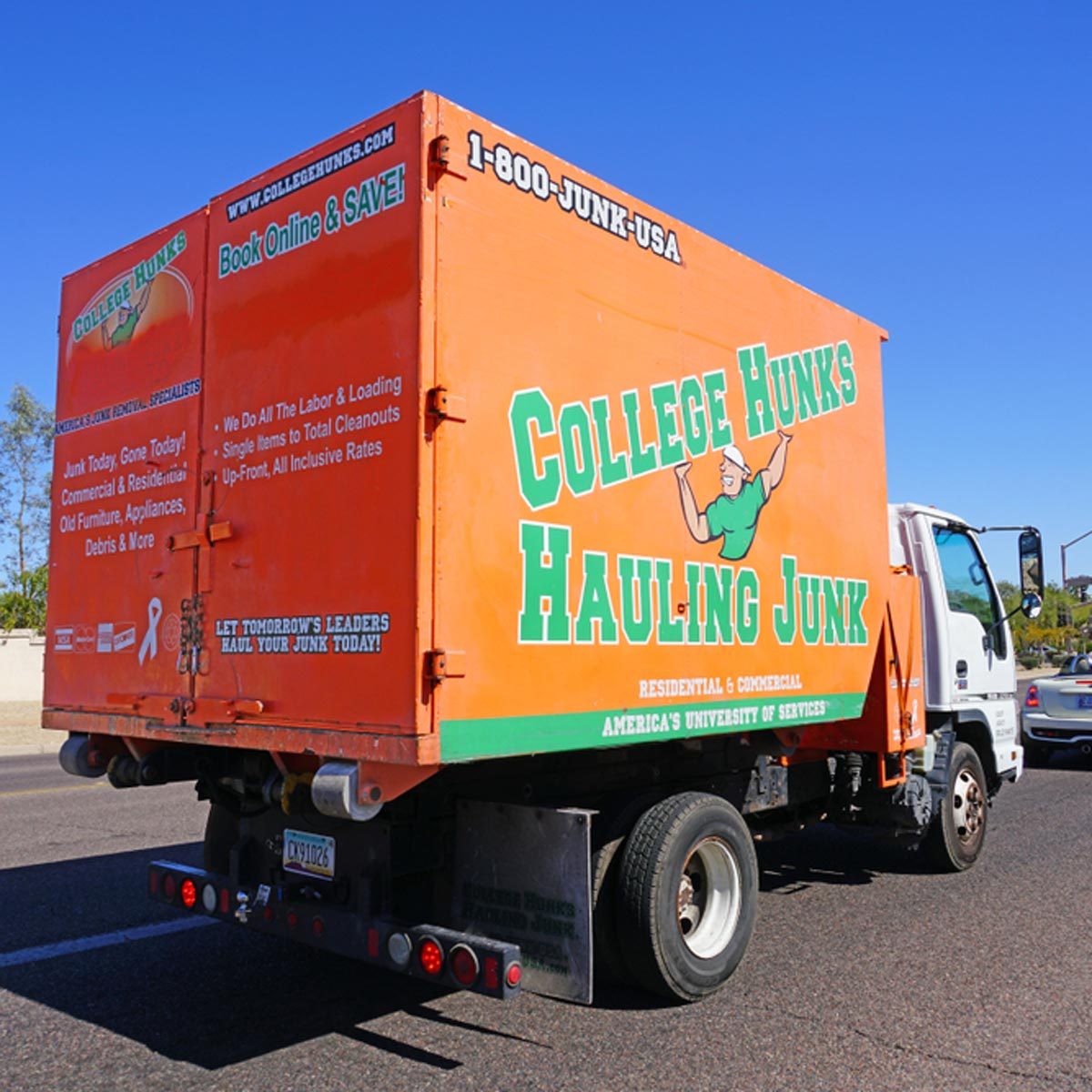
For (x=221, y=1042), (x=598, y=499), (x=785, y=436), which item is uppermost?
(x=785, y=436)

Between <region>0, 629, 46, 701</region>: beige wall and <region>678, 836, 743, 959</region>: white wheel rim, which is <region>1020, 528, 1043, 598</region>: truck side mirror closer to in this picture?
<region>678, 836, 743, 959</region>: white wheel rim

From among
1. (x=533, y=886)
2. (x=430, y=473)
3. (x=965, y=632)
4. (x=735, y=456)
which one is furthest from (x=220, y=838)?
(x=965, y=632)

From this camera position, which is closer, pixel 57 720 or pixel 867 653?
pixel 57 720

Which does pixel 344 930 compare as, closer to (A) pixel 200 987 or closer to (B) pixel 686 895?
(A) pixel 200 987

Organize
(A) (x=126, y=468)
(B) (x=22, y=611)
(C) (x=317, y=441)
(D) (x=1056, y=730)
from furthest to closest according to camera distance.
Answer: (B) (x=22, y=611)
(D) (x=1056, y=730)
(A) (x=126, y=468)
(C) (x=317, y=441)

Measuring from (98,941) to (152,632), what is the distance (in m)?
2.07

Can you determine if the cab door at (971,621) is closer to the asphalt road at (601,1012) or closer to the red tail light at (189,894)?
the asphalt road at (601,1012)

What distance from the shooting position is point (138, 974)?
5.23m

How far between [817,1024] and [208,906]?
107 inches

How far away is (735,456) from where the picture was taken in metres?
5.32

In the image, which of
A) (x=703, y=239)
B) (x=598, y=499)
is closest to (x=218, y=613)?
(x=598, y=499)

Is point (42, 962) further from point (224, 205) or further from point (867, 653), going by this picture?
point (867, 653)

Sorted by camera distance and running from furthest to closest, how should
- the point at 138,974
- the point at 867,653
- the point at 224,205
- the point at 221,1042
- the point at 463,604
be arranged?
the point at 867,653
the point at 138,974
the point at 224,205
the point at 221,1042
the point at 463,604

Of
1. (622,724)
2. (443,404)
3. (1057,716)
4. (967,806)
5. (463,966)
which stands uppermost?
(443,404)
